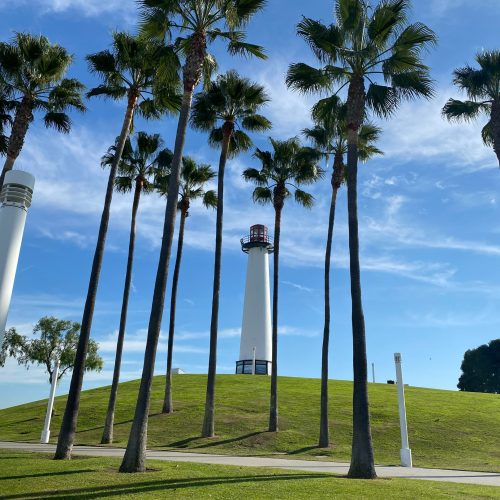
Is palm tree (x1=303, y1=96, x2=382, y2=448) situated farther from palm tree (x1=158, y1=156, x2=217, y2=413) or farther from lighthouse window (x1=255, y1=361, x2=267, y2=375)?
lighthouse window (x1=255, y1=361, x2=267, y2=375)

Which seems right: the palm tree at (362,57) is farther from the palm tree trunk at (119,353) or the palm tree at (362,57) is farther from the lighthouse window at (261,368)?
the lighthouse window at (261,368)

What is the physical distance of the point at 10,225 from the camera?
342 inches

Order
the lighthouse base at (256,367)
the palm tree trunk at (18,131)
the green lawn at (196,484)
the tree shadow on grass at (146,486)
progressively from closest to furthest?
the tree shadow on grass at (146,486) < the green lawn at (196,484) < the palm tree trunk at (18,131) < the lighthouse base at (256,367)

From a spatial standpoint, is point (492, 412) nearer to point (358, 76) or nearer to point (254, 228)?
point (358, 76)

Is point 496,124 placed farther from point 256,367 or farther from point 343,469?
point 256,367

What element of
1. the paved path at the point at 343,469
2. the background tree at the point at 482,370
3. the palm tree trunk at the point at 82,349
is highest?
the background tree at the point at 482,370

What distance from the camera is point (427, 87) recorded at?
18203mm

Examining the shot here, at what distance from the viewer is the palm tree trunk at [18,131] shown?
19.7 meters

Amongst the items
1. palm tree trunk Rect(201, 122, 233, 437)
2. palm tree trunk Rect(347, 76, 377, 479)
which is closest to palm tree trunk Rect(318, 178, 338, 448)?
palm tree trunk Rect(201, 122, 233, 437)

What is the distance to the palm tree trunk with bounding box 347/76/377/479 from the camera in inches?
557

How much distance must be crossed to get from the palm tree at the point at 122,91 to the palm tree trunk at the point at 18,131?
9.87ft

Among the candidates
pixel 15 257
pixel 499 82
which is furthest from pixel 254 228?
pixel 15 257

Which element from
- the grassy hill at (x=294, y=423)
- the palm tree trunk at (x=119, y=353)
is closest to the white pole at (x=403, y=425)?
the grassy hill at (x=294, y=423)

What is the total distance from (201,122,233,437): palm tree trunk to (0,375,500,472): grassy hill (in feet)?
3.43
